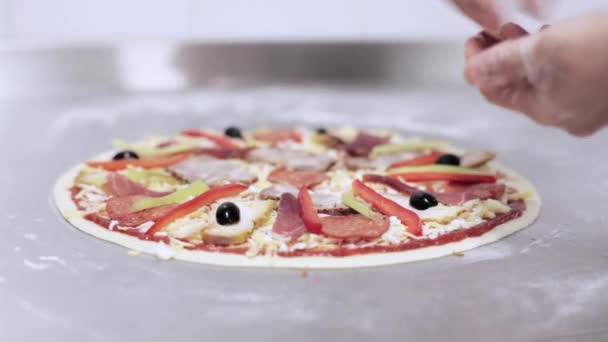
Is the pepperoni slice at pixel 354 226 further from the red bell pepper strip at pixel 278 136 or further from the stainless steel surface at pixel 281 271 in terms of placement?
the red bell pepper strip at pixel 278 136

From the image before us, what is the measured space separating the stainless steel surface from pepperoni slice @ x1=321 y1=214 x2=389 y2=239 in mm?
146

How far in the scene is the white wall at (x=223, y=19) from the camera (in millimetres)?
5020

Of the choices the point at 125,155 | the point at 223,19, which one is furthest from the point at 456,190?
the point at 223,19

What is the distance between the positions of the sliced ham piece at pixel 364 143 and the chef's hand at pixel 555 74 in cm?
95

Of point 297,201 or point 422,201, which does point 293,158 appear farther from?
point 422,201

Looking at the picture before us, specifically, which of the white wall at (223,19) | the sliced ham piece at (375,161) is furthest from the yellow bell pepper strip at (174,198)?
the white wall at (223,19)

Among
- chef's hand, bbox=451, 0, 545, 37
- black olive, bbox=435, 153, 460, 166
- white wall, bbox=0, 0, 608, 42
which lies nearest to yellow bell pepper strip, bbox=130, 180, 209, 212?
black olive, bbox=435, 153, 460, 166

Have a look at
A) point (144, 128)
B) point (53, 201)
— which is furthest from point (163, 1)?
point (53, 201)

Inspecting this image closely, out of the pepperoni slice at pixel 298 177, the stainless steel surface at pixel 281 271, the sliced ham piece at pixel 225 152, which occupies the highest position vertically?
the sliced ham piece at pixel 225 152

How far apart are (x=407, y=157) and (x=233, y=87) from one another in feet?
4.77

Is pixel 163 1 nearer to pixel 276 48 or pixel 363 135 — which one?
pixel 276 48

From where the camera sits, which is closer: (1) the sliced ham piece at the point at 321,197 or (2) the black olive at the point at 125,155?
(1) the sliced ham piece at the point at 321,197

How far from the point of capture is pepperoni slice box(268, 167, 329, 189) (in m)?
2.33

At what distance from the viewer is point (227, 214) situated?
195 cm
